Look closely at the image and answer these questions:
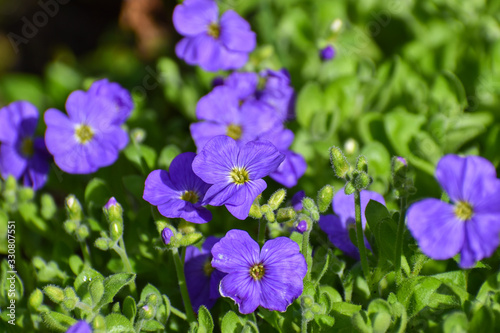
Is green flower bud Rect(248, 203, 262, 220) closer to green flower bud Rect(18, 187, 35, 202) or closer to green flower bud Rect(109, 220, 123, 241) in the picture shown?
green flower bud Rect(109, 220, 123, 241)

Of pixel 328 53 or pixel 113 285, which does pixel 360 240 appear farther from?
pixel 328 53

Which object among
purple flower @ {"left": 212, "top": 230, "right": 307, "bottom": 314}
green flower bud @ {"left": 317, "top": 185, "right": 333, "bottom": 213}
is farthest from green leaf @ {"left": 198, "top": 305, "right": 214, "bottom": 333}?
green flower bud @ {"left": 317, "top": 185, "right": 333, "bottom": 213}

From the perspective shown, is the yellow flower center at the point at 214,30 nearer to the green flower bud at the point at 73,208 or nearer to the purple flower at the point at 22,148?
the purple flower at the point at 22,148

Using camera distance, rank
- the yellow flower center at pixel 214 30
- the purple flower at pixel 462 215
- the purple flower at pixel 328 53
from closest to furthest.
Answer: the purple flower at pixel 462 215, the yellow flower center at pixel 214 30, the purple flower at pixel 328 53

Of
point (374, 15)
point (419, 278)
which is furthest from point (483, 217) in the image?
point (374, 15)

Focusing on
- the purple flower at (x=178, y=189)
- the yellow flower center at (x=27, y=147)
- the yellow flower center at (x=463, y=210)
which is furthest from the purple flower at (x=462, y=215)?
the yellow flower center at (x=27, y=147)

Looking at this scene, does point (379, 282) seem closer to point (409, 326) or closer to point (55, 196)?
A: point (409, 326)
